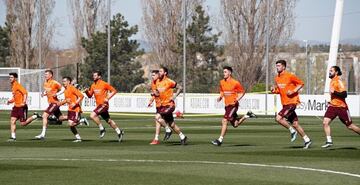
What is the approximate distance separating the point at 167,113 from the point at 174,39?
56333mm

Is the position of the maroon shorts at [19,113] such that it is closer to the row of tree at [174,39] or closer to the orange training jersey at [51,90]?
the orange training jersey at [51,90]

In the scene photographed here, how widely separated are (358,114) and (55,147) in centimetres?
3420

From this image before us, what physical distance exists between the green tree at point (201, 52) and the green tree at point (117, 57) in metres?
4.65

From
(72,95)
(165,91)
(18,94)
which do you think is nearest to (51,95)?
(72,95)

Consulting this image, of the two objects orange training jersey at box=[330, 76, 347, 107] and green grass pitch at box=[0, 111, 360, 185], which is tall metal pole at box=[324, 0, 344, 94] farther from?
orange training jersey at box=[330, 76, 347, 107]

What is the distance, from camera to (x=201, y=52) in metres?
84.8

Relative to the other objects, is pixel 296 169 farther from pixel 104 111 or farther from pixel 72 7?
pixel 72 7


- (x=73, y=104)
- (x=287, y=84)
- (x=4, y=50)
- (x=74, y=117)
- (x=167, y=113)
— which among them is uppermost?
(x=4, y=50)

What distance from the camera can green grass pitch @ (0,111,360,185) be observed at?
15.1 metres

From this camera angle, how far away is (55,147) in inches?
936

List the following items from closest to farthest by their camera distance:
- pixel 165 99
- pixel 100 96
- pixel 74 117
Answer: pixel 165 99 → pixel 74 117 → pixel 100 96

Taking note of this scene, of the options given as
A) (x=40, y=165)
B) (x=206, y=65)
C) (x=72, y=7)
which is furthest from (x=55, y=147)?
(x=72, y=7)

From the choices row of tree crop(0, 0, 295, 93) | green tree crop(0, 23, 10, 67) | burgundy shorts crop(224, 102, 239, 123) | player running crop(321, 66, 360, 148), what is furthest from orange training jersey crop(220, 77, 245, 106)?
green tree crop(0, 23, 10, 67)

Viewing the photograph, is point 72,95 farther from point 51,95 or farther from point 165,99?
point 165,99
